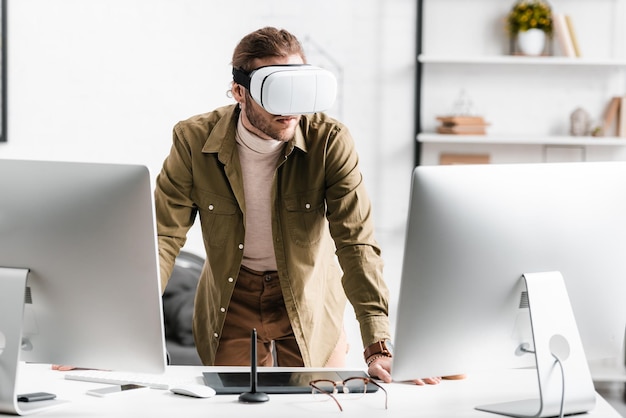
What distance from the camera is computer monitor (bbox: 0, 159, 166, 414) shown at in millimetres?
1542

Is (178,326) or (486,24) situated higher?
(486,24)

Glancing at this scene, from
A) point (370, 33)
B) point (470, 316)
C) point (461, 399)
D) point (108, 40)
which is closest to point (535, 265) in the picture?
point (470, 316)

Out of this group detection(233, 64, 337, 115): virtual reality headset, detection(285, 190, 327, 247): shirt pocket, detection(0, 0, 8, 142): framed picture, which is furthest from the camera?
detection(0, 0, 8, 142): framed picture

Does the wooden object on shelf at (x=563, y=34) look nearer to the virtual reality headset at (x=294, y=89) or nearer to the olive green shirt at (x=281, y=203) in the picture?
the olive green shirt at (x=281, y=203)

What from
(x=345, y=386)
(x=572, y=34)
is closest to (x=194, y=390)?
(x=345, y=386)

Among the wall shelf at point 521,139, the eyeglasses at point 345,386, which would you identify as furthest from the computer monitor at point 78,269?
the wall shelf at point 521,139

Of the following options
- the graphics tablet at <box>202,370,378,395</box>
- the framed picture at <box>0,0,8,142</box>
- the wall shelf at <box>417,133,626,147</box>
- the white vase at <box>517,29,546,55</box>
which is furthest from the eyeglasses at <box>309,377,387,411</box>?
the framed picture at <box>0,0,8,142</box>

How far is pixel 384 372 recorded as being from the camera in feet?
5.97

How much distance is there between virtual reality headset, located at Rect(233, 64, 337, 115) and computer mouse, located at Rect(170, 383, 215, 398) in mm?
630

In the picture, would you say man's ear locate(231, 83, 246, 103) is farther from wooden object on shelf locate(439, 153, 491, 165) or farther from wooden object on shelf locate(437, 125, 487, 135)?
wooden object on shelf locate(439, 153, 491, 165)

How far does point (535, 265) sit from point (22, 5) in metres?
2.92

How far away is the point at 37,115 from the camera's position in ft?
→ 12.5

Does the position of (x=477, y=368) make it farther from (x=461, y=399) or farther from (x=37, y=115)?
(x=37, y=115)

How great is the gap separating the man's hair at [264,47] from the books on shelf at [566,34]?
1993 mm
